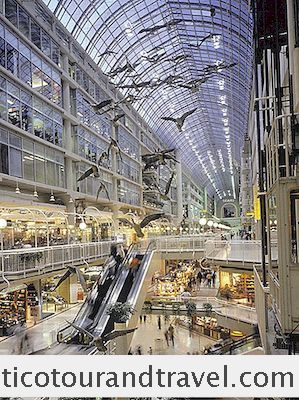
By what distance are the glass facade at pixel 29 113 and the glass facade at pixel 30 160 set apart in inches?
18.8

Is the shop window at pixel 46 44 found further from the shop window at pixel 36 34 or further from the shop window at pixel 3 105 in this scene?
the shop window at pixel 3 105

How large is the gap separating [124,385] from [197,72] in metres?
19.3

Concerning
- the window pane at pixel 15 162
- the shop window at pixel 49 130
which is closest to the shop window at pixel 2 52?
the window pane at pixel 15 162

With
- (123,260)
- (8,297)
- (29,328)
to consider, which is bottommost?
(29,328)

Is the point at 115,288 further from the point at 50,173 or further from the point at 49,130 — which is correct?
the point at 49,130

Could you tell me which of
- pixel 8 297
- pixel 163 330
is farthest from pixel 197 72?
pixel 8 297

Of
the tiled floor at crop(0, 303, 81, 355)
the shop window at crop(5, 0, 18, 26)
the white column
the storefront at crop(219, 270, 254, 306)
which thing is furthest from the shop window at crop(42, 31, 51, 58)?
the white column

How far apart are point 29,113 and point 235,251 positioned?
8.92m

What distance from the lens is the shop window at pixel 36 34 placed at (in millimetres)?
16047

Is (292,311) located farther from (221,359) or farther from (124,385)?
(124,385)

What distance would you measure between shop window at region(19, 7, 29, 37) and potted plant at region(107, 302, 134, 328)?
1024 cm

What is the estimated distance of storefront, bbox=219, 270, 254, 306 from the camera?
1673 cm

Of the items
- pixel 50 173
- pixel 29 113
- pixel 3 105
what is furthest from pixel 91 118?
pixel 3 105

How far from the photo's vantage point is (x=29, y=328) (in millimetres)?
13602
